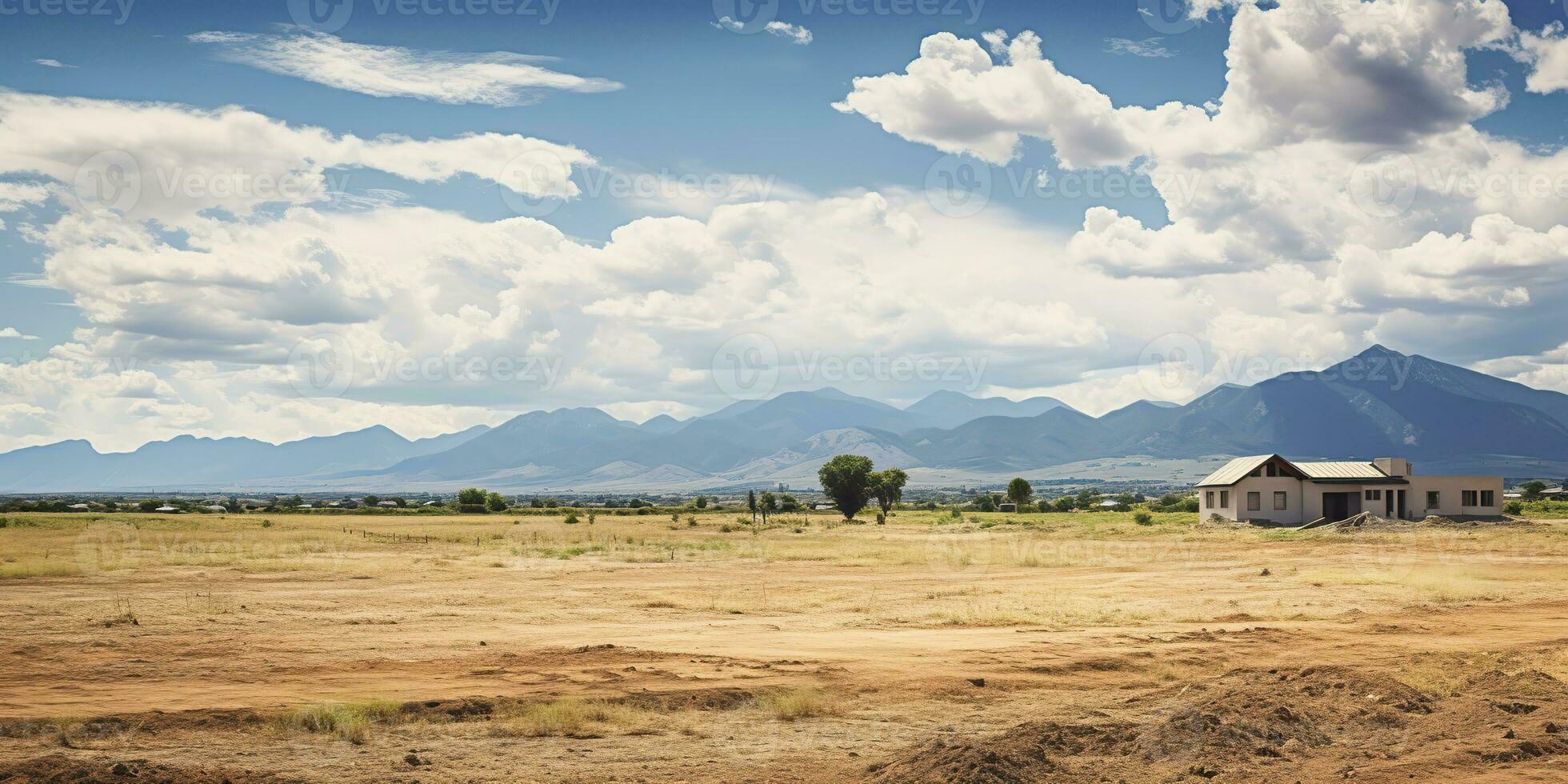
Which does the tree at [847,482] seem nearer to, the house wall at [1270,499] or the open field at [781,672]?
the house wall at [1270,499]

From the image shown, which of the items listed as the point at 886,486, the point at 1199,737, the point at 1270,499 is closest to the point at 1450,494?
the point at 1270,499

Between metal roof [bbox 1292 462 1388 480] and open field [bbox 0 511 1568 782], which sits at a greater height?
metal roof [bbox 1292 462 1388 480]

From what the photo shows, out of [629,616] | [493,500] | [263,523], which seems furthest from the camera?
[493,500]

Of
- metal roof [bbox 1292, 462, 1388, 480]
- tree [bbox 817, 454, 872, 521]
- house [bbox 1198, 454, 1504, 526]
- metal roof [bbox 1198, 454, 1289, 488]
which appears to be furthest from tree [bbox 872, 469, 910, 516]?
metal roof [bbox 1292, 462, 1388, 480]

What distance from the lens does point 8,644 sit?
75.1ft

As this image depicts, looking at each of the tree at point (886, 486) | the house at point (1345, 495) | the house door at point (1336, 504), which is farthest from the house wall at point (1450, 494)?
the tree at point (886, 486)

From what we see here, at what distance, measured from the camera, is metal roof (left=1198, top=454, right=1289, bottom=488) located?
76.4 meters

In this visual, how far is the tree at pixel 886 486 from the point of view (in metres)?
123

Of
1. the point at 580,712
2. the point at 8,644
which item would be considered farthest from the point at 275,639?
the point at 580,712

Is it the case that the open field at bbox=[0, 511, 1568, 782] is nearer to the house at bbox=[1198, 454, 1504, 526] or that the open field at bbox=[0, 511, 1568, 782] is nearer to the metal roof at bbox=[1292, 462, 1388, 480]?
the house at bbox=[1198, 454, 1504, 526]

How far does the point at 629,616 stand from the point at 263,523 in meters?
67.9

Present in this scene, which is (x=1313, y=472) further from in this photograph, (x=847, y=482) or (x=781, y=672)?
(x=781, y=672)

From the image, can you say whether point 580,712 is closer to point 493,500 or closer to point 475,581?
point 475,581

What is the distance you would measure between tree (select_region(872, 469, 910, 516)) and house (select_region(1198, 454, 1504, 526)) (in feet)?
151
